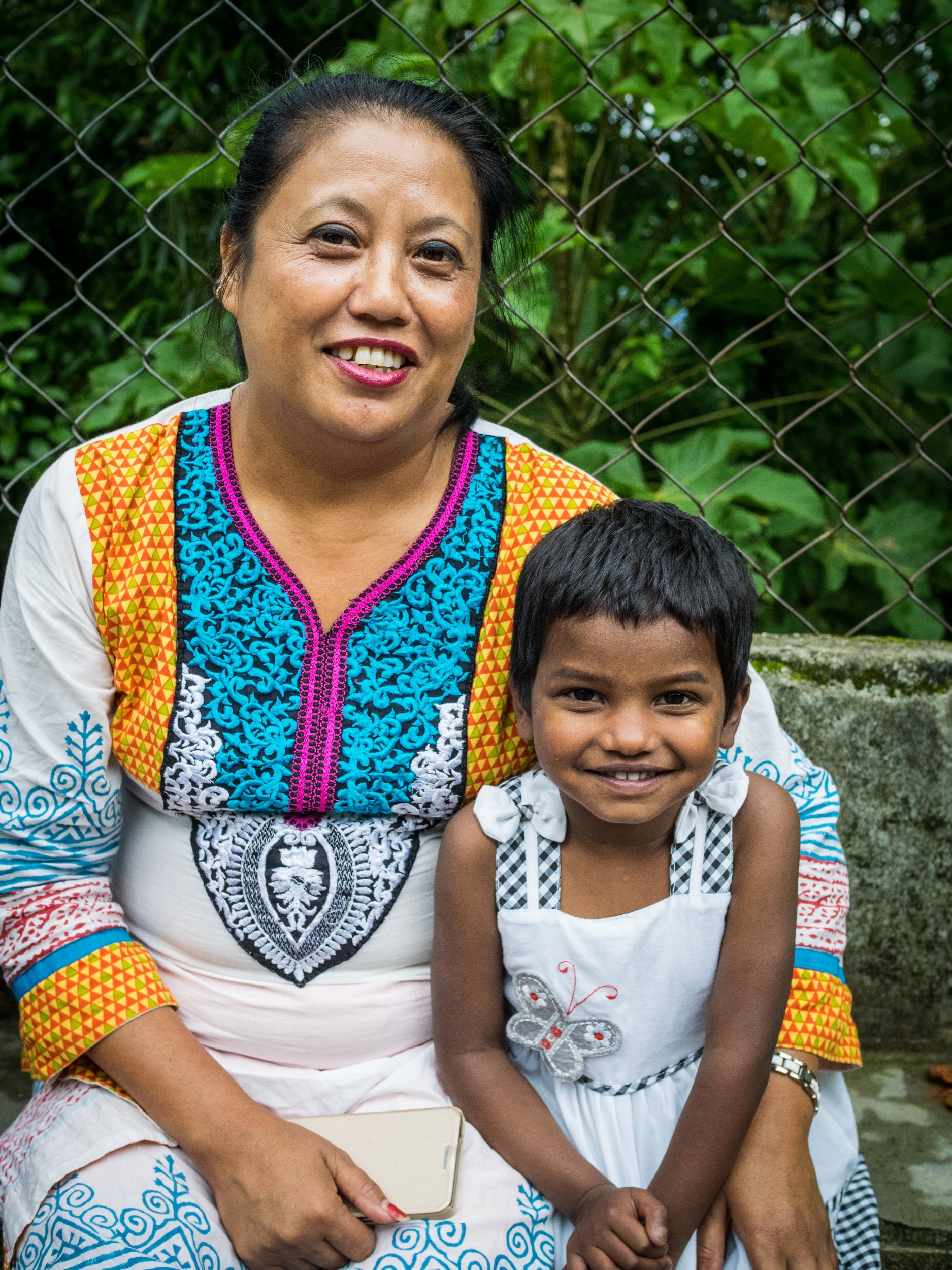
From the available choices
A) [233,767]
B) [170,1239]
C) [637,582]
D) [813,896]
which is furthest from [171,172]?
[170,1239]

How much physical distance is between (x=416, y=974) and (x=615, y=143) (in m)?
2.55

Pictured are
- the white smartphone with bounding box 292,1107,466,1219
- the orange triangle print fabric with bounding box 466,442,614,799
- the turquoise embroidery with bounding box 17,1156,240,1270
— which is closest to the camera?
the turquoise embroidery with bounding box 17,1156,240,1270

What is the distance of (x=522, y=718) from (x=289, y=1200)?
66cm

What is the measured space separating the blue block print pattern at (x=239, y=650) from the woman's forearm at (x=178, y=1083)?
31cm

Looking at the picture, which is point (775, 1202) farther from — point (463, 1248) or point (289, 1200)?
point (289, 1200)

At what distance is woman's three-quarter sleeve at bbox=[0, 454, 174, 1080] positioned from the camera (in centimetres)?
152

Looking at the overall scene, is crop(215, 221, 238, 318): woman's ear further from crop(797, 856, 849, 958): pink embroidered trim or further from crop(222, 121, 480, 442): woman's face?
crop(797, 856, 849, 958): pink embroidered trim

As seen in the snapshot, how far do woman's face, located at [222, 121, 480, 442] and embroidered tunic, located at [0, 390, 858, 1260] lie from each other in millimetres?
225

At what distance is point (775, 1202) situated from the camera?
1.45 m

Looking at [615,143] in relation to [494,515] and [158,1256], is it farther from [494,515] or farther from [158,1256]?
[158,1256]

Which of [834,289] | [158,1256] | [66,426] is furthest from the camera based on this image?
[834,289]

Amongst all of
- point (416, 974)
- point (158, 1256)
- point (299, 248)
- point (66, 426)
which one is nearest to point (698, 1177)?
point (416, 974)

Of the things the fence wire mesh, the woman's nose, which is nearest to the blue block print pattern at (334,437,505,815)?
the woman's nose

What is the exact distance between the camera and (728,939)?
150cm
